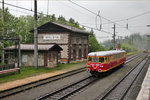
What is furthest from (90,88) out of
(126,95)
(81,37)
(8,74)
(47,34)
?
(81,37)

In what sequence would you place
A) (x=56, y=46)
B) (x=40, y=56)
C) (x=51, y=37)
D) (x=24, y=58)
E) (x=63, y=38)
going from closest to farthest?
(x=40, y=56)
(x=24, y=58)
(x=56, y=46)
(x=63, y=38)
(x=51, y=37)

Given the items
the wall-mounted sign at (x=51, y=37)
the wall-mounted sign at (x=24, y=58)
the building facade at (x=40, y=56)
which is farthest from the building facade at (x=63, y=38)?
the wall-mounted sign at (x=24, y=58)

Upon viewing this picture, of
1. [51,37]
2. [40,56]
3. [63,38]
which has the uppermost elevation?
[51,37]

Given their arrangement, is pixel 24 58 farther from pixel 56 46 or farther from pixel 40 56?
pixel 56 46

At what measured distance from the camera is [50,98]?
10352mm

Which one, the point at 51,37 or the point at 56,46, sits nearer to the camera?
the point at 56,46

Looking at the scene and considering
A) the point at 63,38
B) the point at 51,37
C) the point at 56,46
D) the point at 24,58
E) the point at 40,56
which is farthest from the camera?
the point at 51,37

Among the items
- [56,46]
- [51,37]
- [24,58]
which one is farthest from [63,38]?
[24,58]

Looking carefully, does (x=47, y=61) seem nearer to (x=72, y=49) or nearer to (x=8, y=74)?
(x=8, y=74)

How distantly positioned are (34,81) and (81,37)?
834 inches

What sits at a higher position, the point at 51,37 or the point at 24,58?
the point at 51,37

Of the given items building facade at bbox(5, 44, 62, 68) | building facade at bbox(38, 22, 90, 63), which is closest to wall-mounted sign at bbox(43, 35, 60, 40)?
building facade at bbox(38, 22, 90, 63)

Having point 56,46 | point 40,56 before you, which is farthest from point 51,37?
point 40,56

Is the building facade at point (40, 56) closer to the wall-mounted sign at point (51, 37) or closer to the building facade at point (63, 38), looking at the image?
the building facade at point (63, 38)
